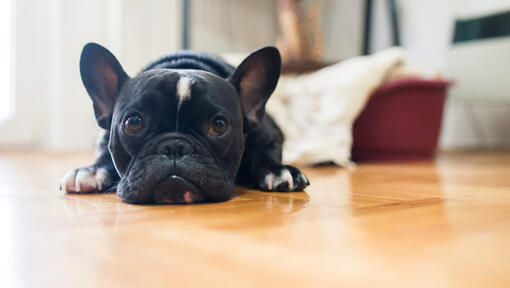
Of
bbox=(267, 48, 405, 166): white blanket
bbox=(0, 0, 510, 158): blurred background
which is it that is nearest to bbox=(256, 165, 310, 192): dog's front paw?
bbox=(267, 48, 405, 166): white blanket

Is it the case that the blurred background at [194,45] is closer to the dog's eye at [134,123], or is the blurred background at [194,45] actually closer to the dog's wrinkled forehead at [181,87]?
the dog's wrinkled forehead at [181,87]

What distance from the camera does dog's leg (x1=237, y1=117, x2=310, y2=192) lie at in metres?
1.24

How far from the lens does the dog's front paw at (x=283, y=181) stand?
123 cm

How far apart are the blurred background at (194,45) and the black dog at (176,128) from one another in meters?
1.89

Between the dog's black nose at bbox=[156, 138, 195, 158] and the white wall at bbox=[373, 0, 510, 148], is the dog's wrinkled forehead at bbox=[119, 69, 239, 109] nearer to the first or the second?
the dog's black nose at bbox=[156, 138, 195, 158]

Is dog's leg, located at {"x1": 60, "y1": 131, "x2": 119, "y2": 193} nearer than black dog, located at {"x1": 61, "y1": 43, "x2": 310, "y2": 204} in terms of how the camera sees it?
No

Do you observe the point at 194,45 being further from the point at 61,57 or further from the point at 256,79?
the point at 256,79

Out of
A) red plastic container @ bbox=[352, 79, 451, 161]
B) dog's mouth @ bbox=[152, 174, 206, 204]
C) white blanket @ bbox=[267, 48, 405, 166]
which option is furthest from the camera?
red plastic container @ bbox=[352, 79, 451, 161]

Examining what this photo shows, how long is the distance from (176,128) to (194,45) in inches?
110

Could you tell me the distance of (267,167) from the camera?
1.30 metres

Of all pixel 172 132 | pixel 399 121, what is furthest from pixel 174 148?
pixel 399 121

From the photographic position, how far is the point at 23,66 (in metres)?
3.25

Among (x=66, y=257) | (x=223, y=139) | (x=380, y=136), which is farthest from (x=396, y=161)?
(x=66, y=257)

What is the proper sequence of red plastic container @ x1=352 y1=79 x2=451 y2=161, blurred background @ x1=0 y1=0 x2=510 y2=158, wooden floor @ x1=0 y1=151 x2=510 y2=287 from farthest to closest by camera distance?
blurred background @ x1=0 y1=0 x2=510 y2=158, red plastic container @ x1=352 y1=79 x2=451 y2=161, wooden floor @ x1=0 y1=151 x2=510 y2=287
